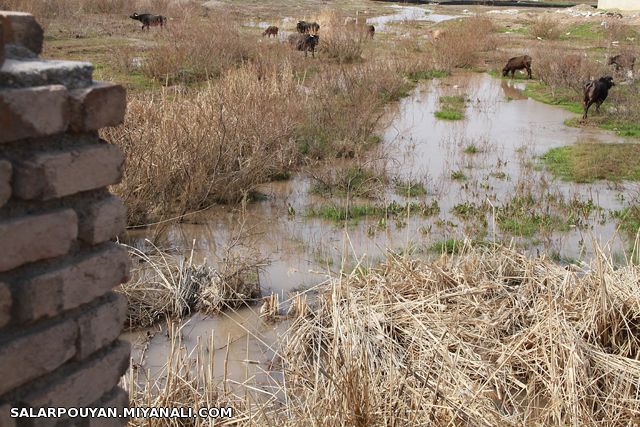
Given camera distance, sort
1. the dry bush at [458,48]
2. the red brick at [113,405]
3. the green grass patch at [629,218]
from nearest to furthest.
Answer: the red brick at [113,405] → the green grass patch at [629,218] → the dry bush at [458,48]

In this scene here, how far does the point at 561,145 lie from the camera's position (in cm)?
1194

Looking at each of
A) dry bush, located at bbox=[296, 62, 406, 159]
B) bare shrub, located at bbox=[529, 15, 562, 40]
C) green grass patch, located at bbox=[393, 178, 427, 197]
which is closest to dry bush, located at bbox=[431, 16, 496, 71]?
bare shrub, located at bbox=[529, 15, 562, 40]

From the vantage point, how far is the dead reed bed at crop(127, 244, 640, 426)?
3.45 m

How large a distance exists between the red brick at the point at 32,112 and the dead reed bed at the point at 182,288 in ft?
11.3

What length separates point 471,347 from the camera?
4484 mm

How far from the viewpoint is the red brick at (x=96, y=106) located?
1944 mm

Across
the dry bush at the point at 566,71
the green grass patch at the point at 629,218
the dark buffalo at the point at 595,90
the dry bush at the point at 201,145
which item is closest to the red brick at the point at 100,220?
the dry bush at the point at 201,145

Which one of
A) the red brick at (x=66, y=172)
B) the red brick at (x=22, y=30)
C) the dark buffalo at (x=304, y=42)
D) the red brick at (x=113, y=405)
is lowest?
the dark buffalo at (x=304, y=42)

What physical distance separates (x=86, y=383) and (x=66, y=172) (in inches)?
24.1

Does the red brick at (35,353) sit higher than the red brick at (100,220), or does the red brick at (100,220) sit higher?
the red brick at (100,220)

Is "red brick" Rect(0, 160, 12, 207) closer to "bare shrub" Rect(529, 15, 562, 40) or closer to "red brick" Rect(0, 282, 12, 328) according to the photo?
"red brick" Rect(0, 282, 12, 328)

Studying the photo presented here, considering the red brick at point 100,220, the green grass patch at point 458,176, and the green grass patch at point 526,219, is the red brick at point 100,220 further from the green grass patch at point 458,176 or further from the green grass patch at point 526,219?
the green grass patch at point 458,176

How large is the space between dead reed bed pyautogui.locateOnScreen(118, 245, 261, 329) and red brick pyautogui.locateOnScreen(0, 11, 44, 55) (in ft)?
11.0

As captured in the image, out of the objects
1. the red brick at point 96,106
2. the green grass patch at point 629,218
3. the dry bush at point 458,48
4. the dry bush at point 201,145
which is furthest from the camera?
the dry bush at point 458,48
